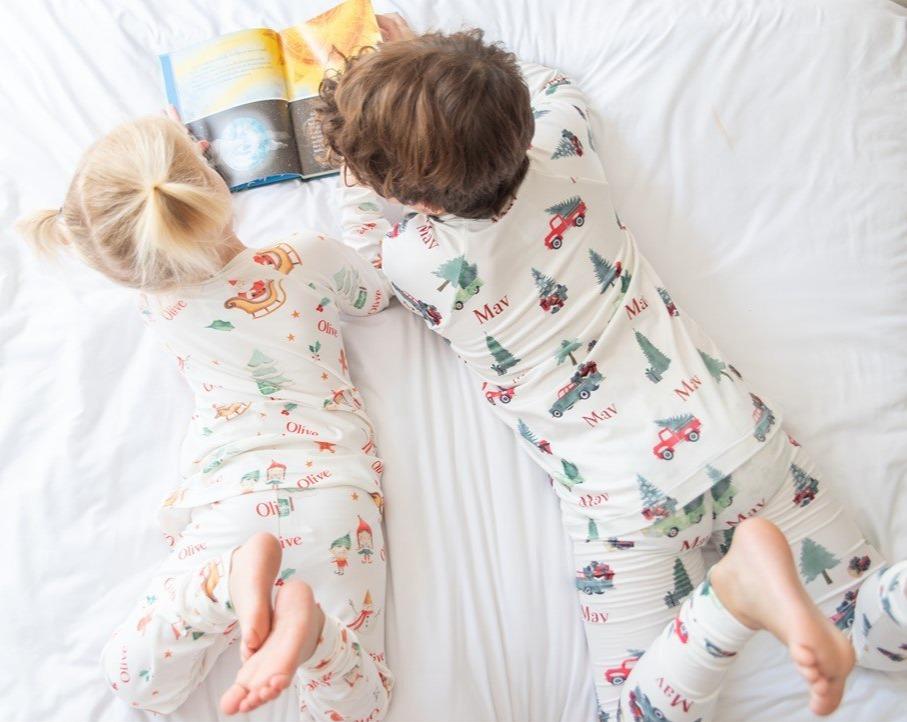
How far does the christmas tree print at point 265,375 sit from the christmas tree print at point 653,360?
0.41 meters

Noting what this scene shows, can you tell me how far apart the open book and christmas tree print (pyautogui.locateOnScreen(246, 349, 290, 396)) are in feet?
1.21

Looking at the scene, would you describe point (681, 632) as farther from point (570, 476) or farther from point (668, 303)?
point (668, 303)

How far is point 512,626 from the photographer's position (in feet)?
2.86

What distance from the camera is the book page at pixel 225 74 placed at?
1.16 meters

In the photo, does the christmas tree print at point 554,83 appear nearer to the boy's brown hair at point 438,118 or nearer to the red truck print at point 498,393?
the boy's brown hair at point 438,118

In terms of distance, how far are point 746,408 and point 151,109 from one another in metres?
0.99

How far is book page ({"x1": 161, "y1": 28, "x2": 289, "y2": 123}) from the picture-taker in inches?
45.5

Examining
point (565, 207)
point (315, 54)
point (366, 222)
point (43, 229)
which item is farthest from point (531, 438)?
point (315, 54)

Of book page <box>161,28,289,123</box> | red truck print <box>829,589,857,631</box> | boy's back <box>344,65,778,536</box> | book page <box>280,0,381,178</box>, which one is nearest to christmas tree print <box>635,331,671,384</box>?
boy's back <box>344,65,778,536</box>

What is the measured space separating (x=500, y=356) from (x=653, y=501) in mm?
232

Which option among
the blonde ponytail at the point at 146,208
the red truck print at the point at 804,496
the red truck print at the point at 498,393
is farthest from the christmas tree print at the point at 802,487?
the blonde ponytail at the point at 146,208

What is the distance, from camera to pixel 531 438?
91cm

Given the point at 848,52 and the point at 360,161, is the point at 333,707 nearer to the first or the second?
the point at 360,161

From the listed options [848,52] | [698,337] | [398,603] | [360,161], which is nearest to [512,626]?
[398,603]
